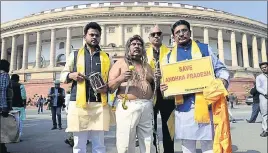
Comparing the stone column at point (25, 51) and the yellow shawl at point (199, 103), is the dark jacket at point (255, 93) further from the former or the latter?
the stone column at point (25, 51)

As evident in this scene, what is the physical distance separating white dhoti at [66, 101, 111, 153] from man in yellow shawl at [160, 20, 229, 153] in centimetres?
101

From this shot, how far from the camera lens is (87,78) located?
13.4 feet

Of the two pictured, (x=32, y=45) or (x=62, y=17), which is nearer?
(x=62, y=17)

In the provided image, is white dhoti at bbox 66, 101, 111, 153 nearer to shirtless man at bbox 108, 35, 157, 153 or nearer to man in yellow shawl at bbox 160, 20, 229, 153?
shirtless man at bbox 108, 35, 157, 153

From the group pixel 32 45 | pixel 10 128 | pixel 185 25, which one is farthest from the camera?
pixel 32 45

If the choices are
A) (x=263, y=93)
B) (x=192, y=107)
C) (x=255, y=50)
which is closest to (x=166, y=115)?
(x=192, y=107)

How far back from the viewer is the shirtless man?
357cm

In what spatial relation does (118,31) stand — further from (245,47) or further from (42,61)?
(245,47)

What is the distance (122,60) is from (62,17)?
46.7 metres

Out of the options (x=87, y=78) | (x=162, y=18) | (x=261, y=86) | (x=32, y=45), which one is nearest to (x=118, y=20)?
(x=162, y=18)

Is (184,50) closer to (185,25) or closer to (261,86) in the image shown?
(185,25)

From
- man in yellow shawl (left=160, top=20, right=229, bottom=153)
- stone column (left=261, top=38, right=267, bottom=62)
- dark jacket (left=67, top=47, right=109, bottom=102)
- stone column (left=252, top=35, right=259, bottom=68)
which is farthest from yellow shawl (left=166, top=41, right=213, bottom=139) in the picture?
stone column (left=261, top=38, right=267, bottom=62)

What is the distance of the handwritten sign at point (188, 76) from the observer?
3.58 metres

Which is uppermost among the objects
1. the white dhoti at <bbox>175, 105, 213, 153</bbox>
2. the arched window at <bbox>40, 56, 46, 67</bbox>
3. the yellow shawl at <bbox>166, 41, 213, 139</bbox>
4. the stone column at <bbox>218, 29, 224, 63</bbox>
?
the stone column at <bbox>218, 29, 224, 63</bbox>
